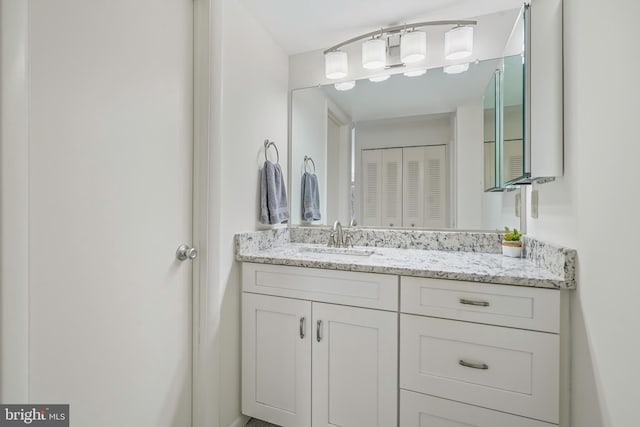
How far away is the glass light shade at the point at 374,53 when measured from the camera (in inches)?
69.6

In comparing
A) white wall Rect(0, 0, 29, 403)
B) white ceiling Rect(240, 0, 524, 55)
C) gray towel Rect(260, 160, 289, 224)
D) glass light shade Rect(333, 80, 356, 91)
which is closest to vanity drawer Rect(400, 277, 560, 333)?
gray towel Rect(260, 160, 289, 224)

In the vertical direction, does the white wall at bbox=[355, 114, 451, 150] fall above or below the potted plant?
above

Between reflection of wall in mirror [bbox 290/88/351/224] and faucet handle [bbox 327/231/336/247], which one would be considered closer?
faucet handle [bbox 327/231/336/247]

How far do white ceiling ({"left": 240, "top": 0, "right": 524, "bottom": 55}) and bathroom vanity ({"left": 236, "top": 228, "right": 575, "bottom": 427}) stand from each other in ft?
4.04

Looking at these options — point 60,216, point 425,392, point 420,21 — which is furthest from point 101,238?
point 420,21

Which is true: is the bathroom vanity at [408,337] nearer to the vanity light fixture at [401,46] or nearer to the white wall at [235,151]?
the white wall at [235,151]

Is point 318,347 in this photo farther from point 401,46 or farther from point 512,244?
point 401,46

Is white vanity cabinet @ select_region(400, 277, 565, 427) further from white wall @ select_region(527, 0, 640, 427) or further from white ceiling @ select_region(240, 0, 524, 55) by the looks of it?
white ceiling @ select_region(240, 0, 524, 55)

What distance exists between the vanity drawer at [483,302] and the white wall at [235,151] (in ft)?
2.79

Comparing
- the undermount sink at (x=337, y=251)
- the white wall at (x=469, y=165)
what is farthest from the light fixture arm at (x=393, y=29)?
the undermount sink at (x=337, y=251)

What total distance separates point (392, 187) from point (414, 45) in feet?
2.69

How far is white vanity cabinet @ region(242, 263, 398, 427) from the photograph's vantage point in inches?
49.7

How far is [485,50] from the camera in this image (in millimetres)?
1664

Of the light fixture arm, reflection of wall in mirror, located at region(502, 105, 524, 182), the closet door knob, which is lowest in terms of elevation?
the closet door knob
